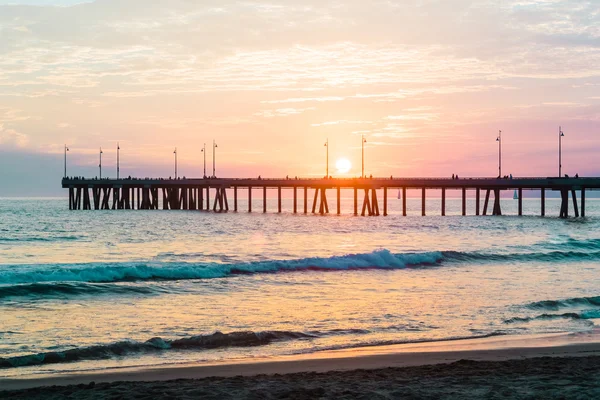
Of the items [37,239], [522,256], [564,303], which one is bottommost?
[522,256]

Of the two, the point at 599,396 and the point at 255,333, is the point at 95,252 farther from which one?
the point at 599,396

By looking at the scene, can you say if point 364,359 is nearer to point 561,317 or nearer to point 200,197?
point 561,317

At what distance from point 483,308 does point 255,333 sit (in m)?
7.19

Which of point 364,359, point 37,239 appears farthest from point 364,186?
point 364,359

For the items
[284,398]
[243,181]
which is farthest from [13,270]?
[243,181]

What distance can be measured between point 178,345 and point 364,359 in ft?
12.3

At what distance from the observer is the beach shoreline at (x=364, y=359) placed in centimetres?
1088

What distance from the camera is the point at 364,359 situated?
40.7ft

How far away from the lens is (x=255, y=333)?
14.7 m

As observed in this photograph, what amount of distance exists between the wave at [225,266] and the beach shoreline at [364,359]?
15.0 metres

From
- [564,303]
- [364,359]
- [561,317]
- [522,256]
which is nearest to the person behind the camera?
[364,359]

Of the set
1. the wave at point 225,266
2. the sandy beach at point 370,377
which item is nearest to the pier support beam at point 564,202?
the wave at point 225,266

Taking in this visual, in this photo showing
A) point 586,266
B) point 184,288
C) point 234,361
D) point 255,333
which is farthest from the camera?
point 586,266

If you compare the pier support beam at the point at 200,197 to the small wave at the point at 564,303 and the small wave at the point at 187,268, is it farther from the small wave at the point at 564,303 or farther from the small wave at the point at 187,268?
the small wave at the point at 564,303
